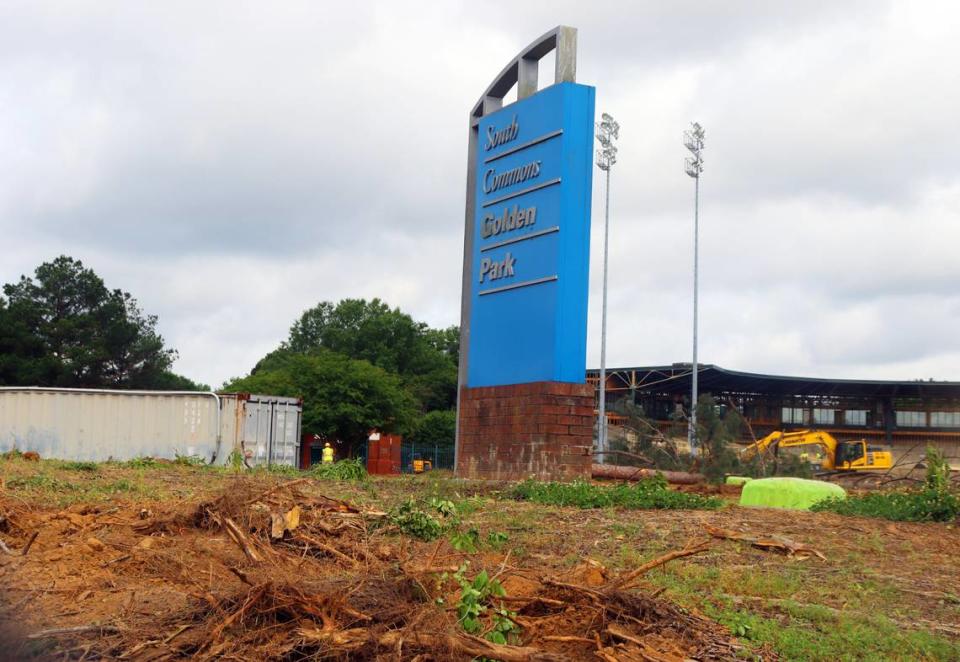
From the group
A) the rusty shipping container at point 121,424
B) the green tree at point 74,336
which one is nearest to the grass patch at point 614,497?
the rusty shipping container at point 121,424

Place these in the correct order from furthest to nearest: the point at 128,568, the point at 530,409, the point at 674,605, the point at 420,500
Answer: the point at 530,409 → the point at 420,500 → the point at 128,568 → the point at 674,605

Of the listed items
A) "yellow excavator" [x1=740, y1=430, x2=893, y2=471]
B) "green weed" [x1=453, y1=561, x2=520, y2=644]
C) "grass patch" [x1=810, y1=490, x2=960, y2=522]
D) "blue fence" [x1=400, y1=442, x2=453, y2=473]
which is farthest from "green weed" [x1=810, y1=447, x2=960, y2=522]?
"blue fence" [x1=400, y1=442, x2=453, y2=473]

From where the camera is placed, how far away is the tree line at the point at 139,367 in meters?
46.9

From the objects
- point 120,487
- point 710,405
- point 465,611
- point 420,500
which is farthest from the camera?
point 710,405

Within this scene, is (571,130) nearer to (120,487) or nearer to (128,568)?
(120,487)

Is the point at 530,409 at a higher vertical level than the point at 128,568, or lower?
higher

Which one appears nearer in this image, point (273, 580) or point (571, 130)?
point (273, 580)

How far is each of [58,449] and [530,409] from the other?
1110cm

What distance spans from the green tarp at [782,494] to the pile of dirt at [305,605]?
632 cm

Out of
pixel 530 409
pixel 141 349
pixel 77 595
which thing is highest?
pixel 141 349

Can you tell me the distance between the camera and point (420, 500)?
37.0 ft

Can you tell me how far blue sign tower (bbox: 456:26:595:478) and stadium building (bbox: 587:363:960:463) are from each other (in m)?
31.5

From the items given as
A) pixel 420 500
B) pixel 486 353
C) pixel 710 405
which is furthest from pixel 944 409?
pixel 420 500

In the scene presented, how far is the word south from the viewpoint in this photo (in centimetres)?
1800
